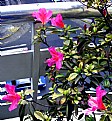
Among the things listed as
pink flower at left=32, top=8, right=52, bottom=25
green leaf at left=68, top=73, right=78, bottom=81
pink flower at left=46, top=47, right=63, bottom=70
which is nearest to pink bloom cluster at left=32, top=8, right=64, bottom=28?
pink flower at left=32, top=8, right=52, bottom=25

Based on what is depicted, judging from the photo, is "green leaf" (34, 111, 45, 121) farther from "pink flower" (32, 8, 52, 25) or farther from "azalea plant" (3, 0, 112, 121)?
"pink flower" (32, 8, 52, 25)

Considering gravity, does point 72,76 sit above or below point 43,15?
below

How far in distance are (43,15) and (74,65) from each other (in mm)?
294

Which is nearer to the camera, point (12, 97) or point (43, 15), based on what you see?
point (12, 97)

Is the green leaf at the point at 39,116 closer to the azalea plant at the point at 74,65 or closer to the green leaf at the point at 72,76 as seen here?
the azalea plant at the point at 74,65

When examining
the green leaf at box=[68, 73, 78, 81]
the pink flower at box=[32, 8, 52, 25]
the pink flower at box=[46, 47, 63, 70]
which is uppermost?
the pink flower at box=[32, 8, 52, 25]

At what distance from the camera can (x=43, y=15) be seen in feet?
4.77

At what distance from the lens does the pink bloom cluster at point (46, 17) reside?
4.71 ft

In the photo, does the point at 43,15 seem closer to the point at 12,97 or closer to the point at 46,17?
the point at 46,17

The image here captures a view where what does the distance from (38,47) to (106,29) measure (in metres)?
0.39

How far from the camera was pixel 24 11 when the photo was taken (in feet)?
4.98

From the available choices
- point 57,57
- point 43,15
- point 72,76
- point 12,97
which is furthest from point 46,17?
point 12,97

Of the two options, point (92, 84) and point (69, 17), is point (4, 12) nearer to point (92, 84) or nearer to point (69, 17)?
point (69, 17)

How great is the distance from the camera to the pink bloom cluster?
1.44 m
